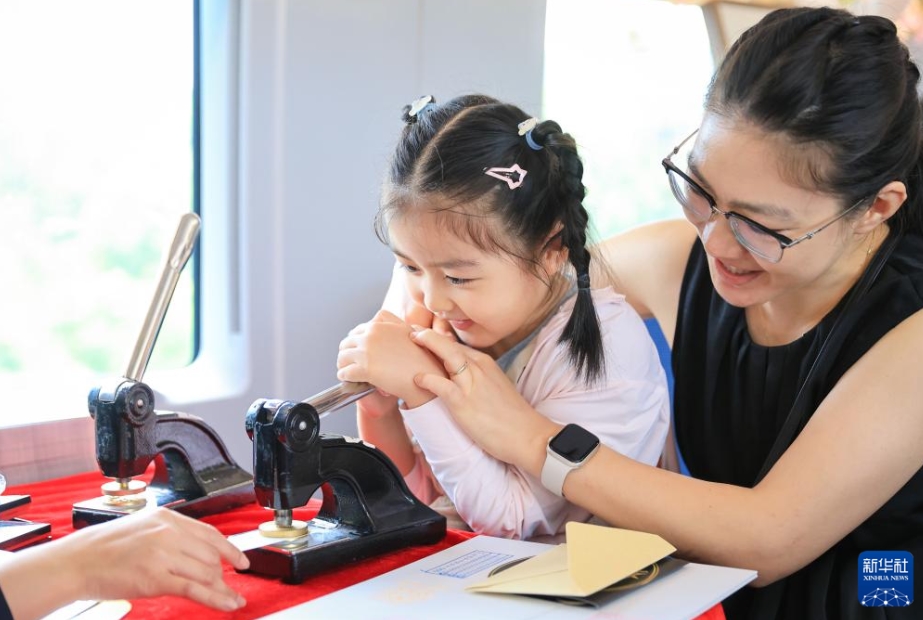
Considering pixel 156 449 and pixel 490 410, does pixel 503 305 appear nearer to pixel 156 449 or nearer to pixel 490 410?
pixel 490 410

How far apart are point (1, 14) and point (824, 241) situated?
1.48 meters

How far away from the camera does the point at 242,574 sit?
109cm

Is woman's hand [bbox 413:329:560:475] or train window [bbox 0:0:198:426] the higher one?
train window [bbox 0:0:198:426]

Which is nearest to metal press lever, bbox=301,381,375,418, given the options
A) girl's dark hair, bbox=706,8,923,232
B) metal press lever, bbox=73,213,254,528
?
metal press lever, bbox=73,213,254,528

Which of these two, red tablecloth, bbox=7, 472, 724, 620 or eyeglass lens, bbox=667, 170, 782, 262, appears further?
eyeglass lens, bbox=667, 170, 782, 262

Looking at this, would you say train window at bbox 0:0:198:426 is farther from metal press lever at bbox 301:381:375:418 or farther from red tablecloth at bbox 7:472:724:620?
metal press lever at bbox 301:381:375:418

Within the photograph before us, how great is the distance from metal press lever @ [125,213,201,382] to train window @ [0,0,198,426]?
0.58 m

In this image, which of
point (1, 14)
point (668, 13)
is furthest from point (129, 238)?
point (668, 13)

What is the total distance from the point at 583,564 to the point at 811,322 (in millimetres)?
616

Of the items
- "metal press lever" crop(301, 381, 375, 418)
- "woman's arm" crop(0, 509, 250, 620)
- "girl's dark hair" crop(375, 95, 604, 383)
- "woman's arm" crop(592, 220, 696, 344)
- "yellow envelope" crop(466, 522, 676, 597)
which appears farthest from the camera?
"woman's arm" crop(592, 220, 696, 344)

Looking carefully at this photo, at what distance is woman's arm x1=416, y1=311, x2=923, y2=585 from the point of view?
117cm

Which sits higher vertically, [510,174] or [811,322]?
[510,174]

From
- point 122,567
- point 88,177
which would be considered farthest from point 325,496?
point 88,177

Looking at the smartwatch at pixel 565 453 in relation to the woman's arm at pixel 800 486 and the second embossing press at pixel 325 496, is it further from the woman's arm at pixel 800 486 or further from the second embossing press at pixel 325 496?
the second embossing press at pixel 325 496
